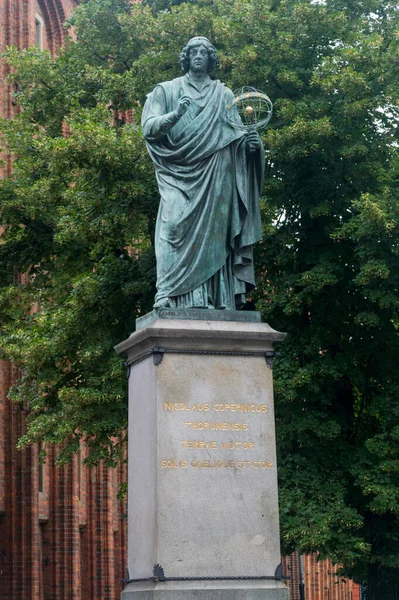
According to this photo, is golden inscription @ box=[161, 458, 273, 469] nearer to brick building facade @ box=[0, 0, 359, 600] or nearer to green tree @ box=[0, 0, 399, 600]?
green tree @ box=[0, 0, 399, 600]

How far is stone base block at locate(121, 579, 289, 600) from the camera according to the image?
9.96 metres

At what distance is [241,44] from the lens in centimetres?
2114

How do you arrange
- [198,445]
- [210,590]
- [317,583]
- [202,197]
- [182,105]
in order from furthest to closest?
1. [317,583]
2. [202,197]
3. [182,105]
4. [198,445]
5. [210,590]

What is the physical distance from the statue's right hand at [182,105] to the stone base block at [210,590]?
4.15 meters

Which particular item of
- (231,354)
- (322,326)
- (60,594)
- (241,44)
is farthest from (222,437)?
(60,594)

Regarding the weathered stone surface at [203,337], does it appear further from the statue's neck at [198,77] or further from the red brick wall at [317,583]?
the red brick wall at [317,583]

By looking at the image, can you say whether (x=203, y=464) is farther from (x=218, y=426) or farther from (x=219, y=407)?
(x=219, y=407)

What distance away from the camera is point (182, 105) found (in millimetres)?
11375

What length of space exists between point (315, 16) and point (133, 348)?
1176cm

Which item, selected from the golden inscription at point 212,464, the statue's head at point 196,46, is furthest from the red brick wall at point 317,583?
the golden inscription at point 212,464

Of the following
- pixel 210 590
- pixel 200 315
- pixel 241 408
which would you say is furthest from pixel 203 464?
pixel 200 315

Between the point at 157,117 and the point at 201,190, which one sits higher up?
the point at 157,117

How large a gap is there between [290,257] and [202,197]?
8926 mm

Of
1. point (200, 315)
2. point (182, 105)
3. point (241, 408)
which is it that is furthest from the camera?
point (182, 105)
